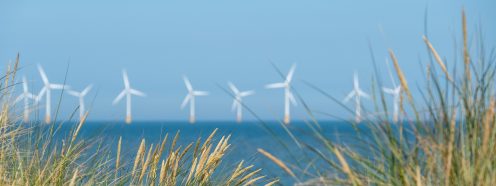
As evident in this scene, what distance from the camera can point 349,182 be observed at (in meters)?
2.41

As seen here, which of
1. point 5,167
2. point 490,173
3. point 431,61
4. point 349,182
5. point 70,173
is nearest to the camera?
point 490,173

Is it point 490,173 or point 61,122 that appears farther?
point 61,122

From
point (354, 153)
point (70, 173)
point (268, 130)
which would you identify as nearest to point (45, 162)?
point (70, 173)

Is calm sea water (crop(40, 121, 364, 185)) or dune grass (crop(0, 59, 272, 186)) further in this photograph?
dune grass (crop(0, 59, 272, 186))

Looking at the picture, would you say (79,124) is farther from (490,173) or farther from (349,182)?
(490,173)

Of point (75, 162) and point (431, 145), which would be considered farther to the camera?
point (75, 162)

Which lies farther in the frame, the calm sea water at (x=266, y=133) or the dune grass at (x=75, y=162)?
the dune grass at (x=75, y=162)

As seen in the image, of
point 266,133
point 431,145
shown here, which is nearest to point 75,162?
point 431,145

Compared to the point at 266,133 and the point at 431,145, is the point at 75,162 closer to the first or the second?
the point at 431,145

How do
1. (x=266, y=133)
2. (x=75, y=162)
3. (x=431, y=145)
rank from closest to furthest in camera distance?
(x=431, y=145)
(x=75, y=162)
(x=266, y=133)

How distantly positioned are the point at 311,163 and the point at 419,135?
1.10 ft

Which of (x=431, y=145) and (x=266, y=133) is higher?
(x=431, y=145)

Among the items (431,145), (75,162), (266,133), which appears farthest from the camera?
(266,133)

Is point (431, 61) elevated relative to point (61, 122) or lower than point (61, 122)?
elevated
